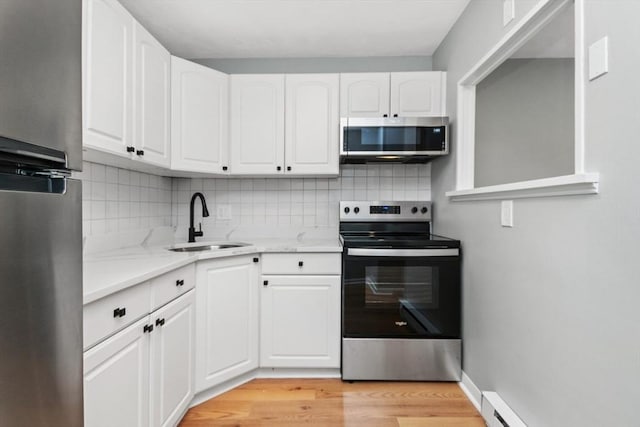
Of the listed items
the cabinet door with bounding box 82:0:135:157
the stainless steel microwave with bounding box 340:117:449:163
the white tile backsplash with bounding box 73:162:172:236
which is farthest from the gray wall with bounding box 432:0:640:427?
the white tile backsplash with bounding box 73:162:172:236

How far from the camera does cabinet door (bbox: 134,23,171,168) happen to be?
69.7 inches

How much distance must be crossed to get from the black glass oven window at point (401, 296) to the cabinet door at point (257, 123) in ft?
3.26

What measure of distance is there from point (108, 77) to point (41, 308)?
1.31 metres

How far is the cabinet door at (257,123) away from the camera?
7.99ft

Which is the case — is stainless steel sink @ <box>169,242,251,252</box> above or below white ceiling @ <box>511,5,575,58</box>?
below

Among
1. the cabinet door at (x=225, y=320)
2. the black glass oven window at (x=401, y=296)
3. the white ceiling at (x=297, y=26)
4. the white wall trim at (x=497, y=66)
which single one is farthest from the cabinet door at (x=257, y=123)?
the white wall trim at (x=497, y=66)

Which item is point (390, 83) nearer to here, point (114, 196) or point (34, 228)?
point (114, 196)

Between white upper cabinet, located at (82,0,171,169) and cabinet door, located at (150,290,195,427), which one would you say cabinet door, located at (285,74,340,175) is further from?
cabinet door, located at (150,290,195,427)

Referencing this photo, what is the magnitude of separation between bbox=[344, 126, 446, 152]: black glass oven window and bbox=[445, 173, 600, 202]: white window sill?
2.02 feet

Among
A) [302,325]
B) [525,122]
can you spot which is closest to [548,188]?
[525,122]

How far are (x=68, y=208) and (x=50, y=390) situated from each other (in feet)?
1.07

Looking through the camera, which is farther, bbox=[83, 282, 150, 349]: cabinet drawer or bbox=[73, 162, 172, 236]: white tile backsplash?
bbox=[73, 162, 172, 236]: white tile backsplash

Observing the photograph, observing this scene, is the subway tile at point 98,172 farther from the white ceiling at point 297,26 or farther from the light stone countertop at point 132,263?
the white ceiling at point 297,26

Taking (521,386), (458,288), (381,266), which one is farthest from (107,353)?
(458,288)
